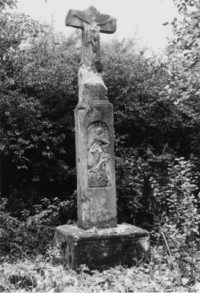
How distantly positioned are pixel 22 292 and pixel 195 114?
705 cm

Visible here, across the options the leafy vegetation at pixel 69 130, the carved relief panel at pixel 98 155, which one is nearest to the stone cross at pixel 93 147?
the carved relief panel at pixel 98 155

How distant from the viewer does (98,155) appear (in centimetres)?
595

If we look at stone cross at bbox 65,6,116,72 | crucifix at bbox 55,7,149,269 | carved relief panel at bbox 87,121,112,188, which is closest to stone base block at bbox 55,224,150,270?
crucifix at bbox 55,7,149,269

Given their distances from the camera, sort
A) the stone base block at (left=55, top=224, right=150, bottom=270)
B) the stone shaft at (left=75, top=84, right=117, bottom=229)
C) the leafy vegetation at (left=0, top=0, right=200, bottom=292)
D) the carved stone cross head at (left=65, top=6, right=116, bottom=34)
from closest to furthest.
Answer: the stone base block at (left=55, top=224, right=150, bottom=270) < the stone shaft at (left=75, top=84, right=117, bottom=229) < the carved stone cross head at (left=65, top=6, right=116, bottom=34) < the leafy vegetation at (left=0, top=0, right=200, bottom=292)

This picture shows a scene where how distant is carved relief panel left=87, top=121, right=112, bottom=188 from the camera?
19.4 feet

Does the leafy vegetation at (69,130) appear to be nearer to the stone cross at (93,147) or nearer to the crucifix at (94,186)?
the crucifix at (94,186)

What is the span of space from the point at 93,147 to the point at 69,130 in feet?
12.3

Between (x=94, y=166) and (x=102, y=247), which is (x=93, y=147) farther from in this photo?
(x=102, y=247)

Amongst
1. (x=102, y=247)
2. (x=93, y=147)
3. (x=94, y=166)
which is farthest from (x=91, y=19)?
(x=102, y=247)

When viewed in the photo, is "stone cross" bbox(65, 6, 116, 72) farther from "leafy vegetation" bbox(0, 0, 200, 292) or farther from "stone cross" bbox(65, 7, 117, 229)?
"leafy vegetation" bbox(0, 0, 200, 292)

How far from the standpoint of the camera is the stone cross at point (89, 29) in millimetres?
6188

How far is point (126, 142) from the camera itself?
10.4 metres

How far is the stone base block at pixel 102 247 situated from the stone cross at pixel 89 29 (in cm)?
238

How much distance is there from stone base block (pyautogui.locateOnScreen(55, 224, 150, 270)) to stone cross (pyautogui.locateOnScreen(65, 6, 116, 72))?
7.81 ft
